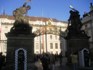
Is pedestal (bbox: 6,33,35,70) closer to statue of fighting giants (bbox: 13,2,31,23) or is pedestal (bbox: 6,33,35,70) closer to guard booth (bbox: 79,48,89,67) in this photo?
statue of fighting giants (bbox: 13,2,31,23)

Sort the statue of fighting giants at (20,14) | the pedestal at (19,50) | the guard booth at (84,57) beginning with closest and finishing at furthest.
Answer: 1. the pedestal at (19,50)
2. the statue of fighting giants at (20,14)
3. the guard booth at (84,57)

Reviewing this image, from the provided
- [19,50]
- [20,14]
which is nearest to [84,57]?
[19,50]

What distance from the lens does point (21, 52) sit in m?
17.8

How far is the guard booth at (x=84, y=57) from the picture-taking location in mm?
19375

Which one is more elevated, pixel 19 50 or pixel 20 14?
pixel 20 14

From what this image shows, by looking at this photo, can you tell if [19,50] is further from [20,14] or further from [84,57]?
[84,57]

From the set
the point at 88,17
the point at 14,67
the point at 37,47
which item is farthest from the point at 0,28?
the point at 14,67

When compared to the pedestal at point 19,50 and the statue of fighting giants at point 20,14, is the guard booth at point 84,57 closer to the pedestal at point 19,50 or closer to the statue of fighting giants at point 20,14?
the pedestal at point 19,50

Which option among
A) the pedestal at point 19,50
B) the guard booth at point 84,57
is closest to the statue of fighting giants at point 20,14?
the pedestal at point 19,50

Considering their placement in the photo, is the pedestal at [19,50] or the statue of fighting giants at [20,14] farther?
the statue of fighting giants at [20,14]

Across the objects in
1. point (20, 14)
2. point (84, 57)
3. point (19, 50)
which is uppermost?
point (20, 14)

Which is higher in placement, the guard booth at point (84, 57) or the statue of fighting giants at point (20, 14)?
the statue of fighting giants at point (20, 14)

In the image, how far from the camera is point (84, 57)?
19453mm

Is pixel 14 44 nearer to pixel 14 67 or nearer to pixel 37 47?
pixel 14 67
